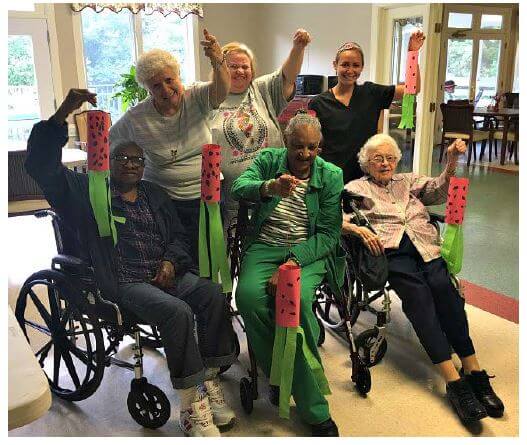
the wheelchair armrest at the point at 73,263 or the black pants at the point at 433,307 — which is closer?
the wheelchair armrest at the point at 73,263

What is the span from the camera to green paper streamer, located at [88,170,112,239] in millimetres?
1683

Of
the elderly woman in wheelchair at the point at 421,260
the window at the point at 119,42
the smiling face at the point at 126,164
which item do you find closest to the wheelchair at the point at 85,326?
the smiling face at the point at 126,164

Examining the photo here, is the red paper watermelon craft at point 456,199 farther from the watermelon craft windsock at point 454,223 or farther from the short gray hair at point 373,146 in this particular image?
the short gray hair at point 373,146

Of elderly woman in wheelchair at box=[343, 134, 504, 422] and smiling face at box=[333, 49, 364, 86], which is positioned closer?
elderly woman in wheelchair at box=[343, 134, 504, 422]

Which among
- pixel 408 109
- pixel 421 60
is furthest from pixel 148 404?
pixel 421 60

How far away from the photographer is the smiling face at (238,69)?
7.23 ft

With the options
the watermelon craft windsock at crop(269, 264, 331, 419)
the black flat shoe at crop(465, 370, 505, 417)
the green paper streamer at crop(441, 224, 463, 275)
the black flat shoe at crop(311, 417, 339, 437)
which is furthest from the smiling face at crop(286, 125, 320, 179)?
the black flat shoe at crop(465, 370, 505, 417)

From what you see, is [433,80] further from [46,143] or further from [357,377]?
[46,143]

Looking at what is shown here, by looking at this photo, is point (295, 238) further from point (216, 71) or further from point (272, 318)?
point (216, 71)

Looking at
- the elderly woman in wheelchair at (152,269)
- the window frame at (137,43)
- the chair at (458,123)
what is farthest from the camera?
the chair at (458,123)

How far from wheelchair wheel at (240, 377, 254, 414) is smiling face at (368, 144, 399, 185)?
106 cm

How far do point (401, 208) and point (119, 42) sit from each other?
5.61 m

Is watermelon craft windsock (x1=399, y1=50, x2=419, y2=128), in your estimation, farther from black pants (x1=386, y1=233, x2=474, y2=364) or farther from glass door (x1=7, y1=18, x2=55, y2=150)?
glass door (x1=7, y1=18, x2=55, y2=150)

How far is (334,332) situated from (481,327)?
29.6 inches
